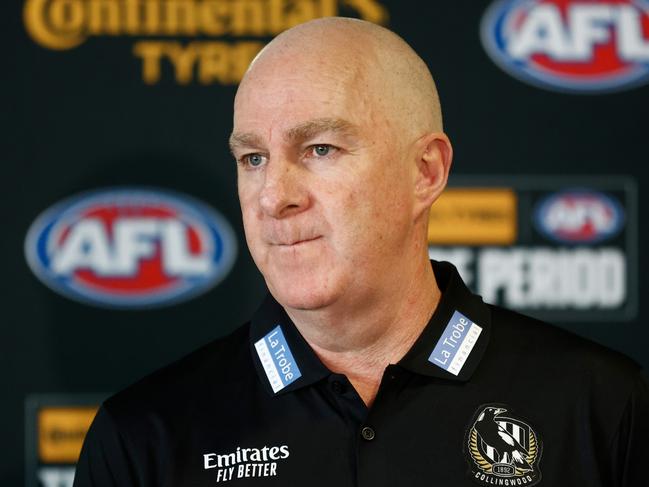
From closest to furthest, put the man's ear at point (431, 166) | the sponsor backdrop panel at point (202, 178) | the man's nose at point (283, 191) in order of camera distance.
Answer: the man's nose at point (283, 191) < the man's ear at point (431, 166) < the sponsor backdrop panel at point (202, 178)

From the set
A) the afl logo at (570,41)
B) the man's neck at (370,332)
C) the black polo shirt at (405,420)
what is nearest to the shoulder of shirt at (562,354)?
the black polo shirt at (405,420)

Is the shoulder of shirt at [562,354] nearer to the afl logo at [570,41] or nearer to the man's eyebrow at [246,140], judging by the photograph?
the man's eyebrow at [246,140]

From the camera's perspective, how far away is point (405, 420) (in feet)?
4.49

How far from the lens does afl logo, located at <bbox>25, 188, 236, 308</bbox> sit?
2.29 meters

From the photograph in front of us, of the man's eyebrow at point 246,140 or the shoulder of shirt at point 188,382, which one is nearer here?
the man's eyebrow at point 246,140

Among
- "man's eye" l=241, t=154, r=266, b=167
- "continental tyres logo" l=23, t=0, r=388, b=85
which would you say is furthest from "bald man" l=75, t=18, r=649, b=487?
"continental tyres logo" l=23, t=0, r=388, b=85

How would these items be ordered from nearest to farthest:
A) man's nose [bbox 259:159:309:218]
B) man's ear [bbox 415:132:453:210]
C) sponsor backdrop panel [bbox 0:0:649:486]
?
1. man's nose [bbox 259:159:309:218]
2. man's ear [bbox 415:132:453:210]
3. sponsor backdrop panel [bbox 0:0:649:486]

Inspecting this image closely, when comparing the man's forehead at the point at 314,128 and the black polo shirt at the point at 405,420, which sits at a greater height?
the man's forehead at the point at 314,128

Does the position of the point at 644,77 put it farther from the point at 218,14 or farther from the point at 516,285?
the point at 218,14

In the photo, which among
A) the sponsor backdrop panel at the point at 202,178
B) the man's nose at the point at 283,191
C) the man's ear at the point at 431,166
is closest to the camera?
the man's nose at the point at 283,191

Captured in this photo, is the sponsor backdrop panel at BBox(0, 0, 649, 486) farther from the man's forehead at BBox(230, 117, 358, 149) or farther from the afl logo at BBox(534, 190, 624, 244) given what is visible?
the man's forehead at BBox(230, 117, 358, 149)

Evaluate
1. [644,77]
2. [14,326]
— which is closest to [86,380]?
[14,326]

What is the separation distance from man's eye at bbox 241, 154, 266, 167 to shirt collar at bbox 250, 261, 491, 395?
234 mm

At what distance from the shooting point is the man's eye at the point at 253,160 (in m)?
1.34
